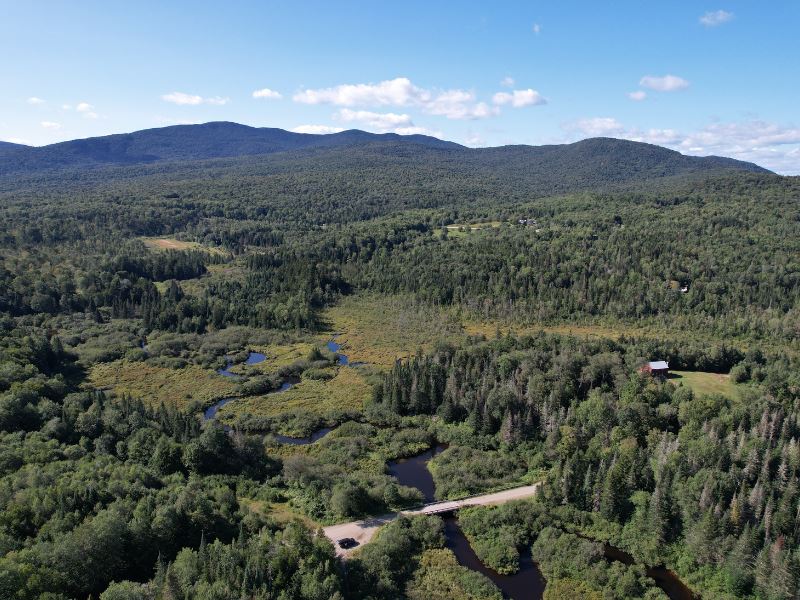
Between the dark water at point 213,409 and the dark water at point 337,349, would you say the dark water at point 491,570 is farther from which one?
the dark water at point 337,349

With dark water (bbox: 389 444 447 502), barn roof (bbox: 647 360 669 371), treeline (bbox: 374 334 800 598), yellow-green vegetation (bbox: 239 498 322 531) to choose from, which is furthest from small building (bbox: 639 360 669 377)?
yellow-green vegetation (bbox: 239 498 322 531)

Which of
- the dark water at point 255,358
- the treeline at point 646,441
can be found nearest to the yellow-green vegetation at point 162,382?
the dark water at point 255,358

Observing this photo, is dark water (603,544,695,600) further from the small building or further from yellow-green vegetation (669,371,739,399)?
the small building

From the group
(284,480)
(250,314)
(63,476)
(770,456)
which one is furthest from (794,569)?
(250,314)

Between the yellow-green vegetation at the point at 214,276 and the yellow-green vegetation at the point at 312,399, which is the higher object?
the yellow-green vegetation at the point at 214,276

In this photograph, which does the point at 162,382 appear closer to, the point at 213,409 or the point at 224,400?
the point at 224,400
